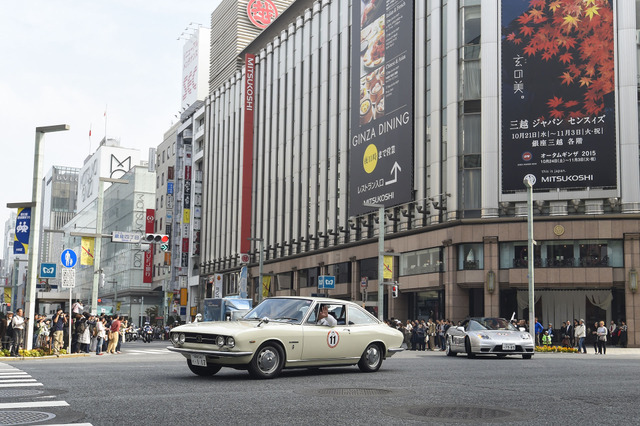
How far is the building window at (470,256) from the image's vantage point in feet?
133

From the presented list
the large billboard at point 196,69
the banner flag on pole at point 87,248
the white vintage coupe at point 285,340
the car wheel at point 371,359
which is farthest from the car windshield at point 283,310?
the large billboard at point 196,69

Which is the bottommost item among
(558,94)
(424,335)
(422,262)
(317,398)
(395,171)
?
(424,335)

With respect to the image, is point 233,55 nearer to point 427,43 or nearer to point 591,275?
point 427,43

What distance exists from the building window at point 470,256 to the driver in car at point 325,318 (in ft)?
92.3

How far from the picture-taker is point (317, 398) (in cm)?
954

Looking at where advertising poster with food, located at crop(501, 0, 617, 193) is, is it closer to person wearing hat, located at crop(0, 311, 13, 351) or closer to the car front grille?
person wearing hat, located at crop(0, 311, 13, 351)

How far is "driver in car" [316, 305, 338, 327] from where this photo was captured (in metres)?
13.5

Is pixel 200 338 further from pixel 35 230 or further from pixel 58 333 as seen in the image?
pixel 35 230

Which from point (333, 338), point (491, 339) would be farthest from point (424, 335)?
point (333, 338)

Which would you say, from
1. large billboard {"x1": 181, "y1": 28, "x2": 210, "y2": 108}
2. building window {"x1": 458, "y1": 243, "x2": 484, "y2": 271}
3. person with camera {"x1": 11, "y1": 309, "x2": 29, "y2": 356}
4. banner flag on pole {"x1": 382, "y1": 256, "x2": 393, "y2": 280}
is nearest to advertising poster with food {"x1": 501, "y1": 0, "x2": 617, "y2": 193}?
building window {"x1": 458, "y1": 243, "x2": 484, "y2": 271}

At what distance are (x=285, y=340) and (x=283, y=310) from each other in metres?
0.89

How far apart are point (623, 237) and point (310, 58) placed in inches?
1244

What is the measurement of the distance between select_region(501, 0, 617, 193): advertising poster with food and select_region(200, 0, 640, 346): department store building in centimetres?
7

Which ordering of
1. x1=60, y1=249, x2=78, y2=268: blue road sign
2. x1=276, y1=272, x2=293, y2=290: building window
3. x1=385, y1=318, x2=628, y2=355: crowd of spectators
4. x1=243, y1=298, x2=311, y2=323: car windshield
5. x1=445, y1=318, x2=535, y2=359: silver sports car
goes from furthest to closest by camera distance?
x1=276, y1=272, x2=293, y2=290: building window, x1=385, y1=318, x2=628, y2=355: crowd of spectators, x1=60, y1=249, x2=78, y2=268: blue road sign, x1=445, y1=318, x2=535, y2=359: silver sports car, x1=243, y1=298, x2=311, y2=323: car windshield
